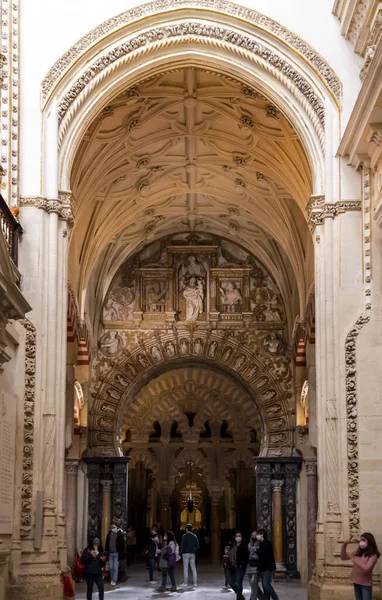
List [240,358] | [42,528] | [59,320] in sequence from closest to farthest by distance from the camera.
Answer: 1. [42,528]
2. [59,320]
3. [240,358]

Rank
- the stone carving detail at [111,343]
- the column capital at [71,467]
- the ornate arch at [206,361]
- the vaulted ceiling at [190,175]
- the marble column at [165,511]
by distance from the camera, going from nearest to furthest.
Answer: the vaulted ceiling at [190,175], the column capital at [71,467], the ornate arch at [206,361], the stone carving detail at [111,343], the marble column at [165,511]

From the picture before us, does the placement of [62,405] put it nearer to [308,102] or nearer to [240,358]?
[308,102]

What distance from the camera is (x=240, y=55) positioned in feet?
50.9

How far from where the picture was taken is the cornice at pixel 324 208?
48.3 ft

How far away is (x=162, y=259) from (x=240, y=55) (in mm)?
9995

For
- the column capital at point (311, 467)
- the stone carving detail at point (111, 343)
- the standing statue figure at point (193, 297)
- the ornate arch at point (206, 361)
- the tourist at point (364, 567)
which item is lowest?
the tourist at point (364, 567)

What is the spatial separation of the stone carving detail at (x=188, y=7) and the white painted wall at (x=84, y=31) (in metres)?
0.10

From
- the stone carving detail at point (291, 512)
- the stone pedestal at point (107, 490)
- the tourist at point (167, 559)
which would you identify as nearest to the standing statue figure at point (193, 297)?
the stone pedestal at point (107, 490)

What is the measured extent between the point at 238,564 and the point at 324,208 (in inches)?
212

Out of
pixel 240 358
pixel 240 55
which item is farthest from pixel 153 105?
pixel 240 358

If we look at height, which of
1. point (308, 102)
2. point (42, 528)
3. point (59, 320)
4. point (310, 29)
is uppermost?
point (310, 29)

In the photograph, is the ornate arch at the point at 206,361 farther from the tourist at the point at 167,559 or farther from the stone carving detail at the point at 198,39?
the stone carving detail at the point at 198,39

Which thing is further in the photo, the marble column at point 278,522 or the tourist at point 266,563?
the marble column at point 278,522

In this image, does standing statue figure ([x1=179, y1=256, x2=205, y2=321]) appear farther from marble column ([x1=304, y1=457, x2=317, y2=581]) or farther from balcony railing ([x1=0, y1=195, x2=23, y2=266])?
balcony railing ([x1=0, y1=195, x2=23, y2=266])
